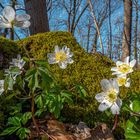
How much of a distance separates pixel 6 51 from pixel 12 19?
119 centimetres

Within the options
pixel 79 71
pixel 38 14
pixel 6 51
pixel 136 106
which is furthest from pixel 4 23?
pixel 38 14

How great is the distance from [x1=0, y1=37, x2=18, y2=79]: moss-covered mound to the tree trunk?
4.73 ft

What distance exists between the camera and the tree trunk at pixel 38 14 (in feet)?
14.5

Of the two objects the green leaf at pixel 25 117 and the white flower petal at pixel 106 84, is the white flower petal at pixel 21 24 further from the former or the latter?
the green leaf at pixel 25 117

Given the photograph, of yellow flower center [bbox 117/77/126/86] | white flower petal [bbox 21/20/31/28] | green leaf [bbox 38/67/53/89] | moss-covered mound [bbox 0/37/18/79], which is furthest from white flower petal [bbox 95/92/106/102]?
moss-covered mound [bbox 0/37/18/79]

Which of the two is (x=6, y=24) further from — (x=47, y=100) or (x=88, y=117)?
(x=88, y=117)

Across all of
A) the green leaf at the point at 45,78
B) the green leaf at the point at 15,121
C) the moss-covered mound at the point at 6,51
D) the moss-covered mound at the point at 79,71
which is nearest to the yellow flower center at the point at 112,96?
the green leaf at the point at 45,78

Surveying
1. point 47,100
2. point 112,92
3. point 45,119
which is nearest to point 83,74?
point 45,119

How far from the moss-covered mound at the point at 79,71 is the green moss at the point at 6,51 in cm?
10

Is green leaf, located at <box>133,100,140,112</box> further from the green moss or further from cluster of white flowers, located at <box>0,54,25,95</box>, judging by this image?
the green moss

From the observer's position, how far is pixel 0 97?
8.01 ft

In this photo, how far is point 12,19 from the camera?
1.70 meters

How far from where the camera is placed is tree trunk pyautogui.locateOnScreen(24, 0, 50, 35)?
174 inches

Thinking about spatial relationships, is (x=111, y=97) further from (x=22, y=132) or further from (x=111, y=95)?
(x=22, y=132)
